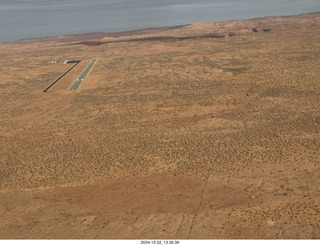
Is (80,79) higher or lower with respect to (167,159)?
higher

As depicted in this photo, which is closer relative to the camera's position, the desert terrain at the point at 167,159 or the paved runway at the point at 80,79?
the desert terrain at the point at 167,159

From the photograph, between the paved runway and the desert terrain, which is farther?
the paved runway

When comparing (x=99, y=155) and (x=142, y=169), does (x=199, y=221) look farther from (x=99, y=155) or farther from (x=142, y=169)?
(x=99, y=155)

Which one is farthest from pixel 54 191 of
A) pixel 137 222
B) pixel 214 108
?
pixel 214 108

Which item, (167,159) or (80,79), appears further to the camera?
(80,79)

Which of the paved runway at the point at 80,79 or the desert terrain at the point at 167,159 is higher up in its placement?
the paved runway at the point at 80,79

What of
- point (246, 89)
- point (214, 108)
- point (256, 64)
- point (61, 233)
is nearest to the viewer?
point (61, 233)

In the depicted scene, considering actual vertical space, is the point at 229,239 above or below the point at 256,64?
below

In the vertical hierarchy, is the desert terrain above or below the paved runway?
below
